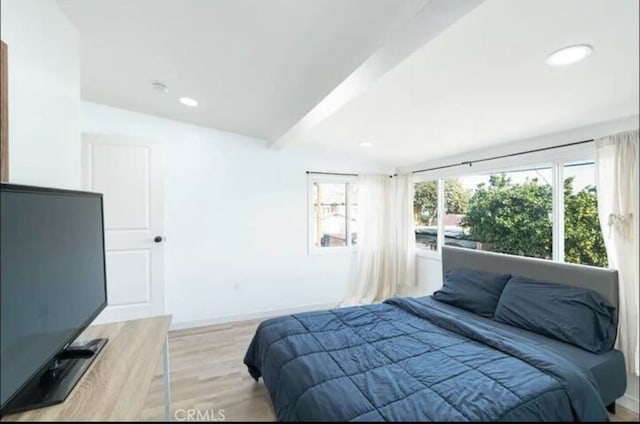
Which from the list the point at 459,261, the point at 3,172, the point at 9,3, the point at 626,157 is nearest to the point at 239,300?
the point at 459,261

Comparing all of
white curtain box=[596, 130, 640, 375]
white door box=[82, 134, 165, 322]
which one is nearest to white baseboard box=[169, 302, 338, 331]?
white door box=[82, 134, 165, 322]

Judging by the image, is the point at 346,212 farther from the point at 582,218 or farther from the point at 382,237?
the point at 582,218

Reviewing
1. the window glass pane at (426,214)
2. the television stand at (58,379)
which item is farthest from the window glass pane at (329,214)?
the television stand at (58,379)

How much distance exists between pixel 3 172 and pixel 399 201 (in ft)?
11.9

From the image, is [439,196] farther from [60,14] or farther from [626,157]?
[60,14]

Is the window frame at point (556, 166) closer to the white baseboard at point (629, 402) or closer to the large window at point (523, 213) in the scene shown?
the large window at point (523, 213)

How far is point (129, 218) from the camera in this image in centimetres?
267

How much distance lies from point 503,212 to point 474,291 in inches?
34.8

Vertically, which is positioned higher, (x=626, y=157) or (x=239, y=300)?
(x=626, y=157)

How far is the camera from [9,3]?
109cm

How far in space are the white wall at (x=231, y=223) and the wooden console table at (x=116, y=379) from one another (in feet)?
5.83

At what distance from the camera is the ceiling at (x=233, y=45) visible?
1342 mm

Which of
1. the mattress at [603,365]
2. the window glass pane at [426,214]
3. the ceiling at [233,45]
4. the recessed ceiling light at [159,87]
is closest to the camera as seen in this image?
the ceiling at [233,45]

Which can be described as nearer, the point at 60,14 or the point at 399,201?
the point at 60,14
